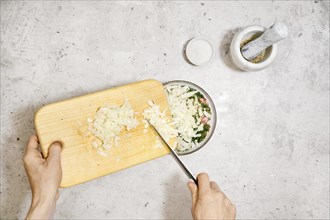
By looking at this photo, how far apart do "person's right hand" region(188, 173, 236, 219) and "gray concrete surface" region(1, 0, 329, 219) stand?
29 centimetres

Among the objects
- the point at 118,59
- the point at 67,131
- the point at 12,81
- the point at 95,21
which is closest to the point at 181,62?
the point at 118,59

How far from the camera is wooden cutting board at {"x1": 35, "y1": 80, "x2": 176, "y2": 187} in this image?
914mm

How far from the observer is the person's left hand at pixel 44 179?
34.2 inches

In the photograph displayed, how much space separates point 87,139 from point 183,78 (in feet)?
1.32

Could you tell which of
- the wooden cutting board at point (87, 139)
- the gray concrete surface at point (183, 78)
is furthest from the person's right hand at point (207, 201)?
the gray concrete surface at point (183, 78)

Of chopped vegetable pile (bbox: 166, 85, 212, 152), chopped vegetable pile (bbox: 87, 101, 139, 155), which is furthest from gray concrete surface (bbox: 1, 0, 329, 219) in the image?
chopped vegetable pile (bbox: 87, 101, 139, 155)

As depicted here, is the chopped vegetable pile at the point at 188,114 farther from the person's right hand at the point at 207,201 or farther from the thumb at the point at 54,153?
the thumb at the point at 54,153

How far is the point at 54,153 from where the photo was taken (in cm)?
88

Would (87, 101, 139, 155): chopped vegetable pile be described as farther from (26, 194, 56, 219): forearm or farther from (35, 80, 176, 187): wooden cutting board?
(26, 194, 56, 219): forearm

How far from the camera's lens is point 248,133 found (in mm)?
1188

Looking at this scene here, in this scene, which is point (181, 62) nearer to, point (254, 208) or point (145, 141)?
point (145, 141)

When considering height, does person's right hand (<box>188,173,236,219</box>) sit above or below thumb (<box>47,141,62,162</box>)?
below

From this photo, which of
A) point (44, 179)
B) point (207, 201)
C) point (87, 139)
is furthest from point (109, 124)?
point (207, 201)

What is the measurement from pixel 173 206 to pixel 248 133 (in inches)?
13.8
